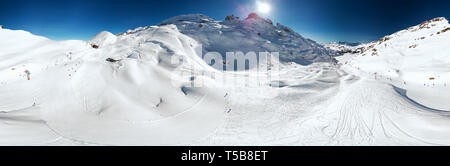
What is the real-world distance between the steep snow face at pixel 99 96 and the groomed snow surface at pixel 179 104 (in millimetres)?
48

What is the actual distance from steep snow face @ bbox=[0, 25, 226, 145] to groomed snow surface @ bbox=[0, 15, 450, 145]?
0.16 feet

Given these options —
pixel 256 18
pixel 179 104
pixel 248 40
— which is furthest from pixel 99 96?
pixel 256 18

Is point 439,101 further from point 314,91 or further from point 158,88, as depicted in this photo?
point 158,88

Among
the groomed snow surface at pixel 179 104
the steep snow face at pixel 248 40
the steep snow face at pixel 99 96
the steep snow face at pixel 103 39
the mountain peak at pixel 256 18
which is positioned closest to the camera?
the groomed snow surface at pixel 179 104

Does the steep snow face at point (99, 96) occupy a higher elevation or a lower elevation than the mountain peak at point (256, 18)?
lower

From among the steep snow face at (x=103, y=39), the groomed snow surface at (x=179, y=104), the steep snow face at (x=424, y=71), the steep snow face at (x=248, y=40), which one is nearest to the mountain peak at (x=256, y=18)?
the steep snow face at (x=248, y=40)

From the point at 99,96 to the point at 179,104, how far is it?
14.7 feet

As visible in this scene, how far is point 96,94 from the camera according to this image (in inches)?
399

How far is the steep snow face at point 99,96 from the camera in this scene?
7.48 meters

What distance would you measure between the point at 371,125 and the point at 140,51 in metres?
18.6

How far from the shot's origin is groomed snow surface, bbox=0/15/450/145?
24.0 feet

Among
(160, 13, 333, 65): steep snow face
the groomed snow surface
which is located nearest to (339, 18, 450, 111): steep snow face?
the groomed snow surface

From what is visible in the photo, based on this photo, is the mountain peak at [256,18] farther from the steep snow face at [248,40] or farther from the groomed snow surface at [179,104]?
the groomed snow surface at [179,104]
